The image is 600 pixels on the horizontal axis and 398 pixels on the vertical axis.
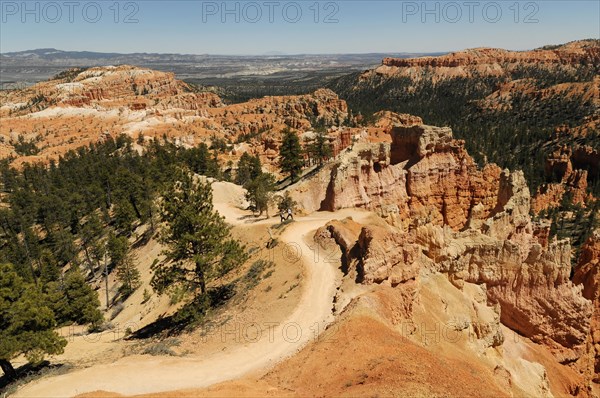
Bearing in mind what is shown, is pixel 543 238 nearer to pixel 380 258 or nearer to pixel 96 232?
pixel 380 258

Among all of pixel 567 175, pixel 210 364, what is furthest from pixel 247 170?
pixel 567 175

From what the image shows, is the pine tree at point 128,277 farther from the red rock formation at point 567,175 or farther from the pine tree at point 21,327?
the red rock formation at point 567,175

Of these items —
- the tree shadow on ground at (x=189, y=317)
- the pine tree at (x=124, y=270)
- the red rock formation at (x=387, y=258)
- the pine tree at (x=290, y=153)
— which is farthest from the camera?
the pine tree at (x=290, y=153)

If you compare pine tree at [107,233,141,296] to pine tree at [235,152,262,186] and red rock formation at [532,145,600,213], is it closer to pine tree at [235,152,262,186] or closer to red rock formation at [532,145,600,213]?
pine tree at [235,152,262,186]

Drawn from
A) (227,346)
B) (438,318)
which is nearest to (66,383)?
(227,346)

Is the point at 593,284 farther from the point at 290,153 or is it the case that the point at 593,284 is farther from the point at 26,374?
the point at 290,153

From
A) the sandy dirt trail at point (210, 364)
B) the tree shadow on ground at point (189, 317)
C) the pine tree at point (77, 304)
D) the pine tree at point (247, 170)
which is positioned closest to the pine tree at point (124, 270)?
the pine tree at point (77, 304)

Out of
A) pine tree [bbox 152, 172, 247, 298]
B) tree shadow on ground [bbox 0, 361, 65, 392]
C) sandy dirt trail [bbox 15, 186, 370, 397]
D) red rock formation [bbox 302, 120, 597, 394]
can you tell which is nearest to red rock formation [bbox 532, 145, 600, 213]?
red rock formation [bbox 302, 120, 597, 394]

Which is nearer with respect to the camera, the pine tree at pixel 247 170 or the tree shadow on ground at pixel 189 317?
the tree shadow on ground at pixel 189 317
